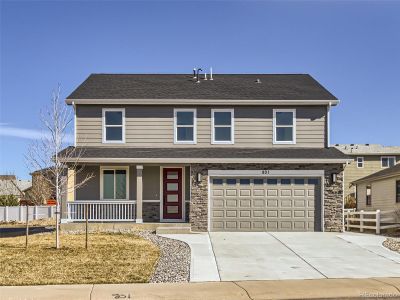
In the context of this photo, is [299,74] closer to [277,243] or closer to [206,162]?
[206,162]

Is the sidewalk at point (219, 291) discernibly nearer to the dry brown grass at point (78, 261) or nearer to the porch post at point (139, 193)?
the dry brown grass at point (78, 261)

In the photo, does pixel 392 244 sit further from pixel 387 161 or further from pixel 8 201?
pixel 8 201

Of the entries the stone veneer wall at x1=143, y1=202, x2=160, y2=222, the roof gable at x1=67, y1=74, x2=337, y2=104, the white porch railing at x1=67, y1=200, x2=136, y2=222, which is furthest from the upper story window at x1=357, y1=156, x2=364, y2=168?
the white porch railing at x1=67, y1=200, x2=136, y2=222

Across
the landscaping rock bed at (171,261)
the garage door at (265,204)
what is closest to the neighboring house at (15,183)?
the garage door at (265,204)

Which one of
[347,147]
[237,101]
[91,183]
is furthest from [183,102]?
[347,147]

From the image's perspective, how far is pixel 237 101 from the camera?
22.5 metres

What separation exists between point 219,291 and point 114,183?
41.3ft

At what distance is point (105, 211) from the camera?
21.8 meters

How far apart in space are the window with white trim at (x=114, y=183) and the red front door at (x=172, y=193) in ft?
5.60

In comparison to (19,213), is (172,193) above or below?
above

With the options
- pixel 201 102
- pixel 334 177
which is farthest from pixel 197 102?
pixel 334 177

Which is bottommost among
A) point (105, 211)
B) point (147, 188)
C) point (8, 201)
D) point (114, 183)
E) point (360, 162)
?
point (8, 201)

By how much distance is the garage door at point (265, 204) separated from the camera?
21.2 metres

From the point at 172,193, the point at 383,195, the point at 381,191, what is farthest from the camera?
the point at 381,191
